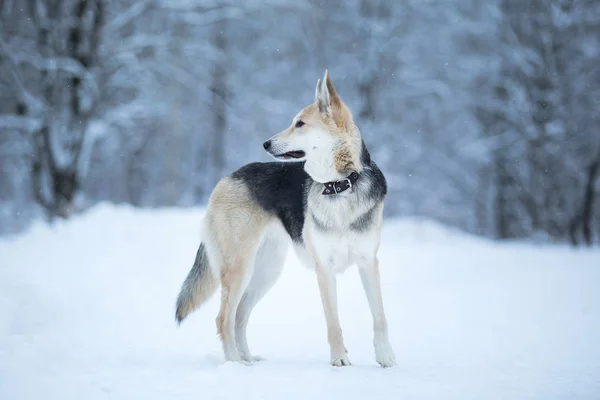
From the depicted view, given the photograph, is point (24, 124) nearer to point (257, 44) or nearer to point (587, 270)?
point (257, 44)

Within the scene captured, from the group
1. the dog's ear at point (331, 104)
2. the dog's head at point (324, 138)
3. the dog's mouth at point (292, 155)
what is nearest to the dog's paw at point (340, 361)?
the dog's head at point (324, 138)

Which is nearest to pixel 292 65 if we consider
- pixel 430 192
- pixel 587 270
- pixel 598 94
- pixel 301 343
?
pixel 430 192

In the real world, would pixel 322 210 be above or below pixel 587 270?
above

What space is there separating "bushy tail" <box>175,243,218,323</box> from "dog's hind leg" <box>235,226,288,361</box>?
347mm

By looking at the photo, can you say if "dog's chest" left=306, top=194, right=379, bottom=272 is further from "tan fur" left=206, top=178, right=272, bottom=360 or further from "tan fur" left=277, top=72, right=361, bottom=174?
"tan fur" left=206, top=178, right=272, bottom=360

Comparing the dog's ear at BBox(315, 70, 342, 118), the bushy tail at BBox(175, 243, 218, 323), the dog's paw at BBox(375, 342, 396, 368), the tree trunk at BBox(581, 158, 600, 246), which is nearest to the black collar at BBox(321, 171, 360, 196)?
the dog's ear at BBox(315, 70, 342, 118)

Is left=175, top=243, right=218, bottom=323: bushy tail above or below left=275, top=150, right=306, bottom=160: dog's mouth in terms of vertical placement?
below

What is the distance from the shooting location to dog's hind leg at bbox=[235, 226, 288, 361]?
4543 mm

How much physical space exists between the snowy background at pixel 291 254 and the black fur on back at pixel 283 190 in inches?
43.7

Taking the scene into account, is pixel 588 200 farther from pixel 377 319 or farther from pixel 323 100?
pixel 323 100

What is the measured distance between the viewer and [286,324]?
18.6ft

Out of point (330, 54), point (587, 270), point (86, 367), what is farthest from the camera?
point (330, 54)

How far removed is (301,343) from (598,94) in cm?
1050

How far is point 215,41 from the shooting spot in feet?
51.8
